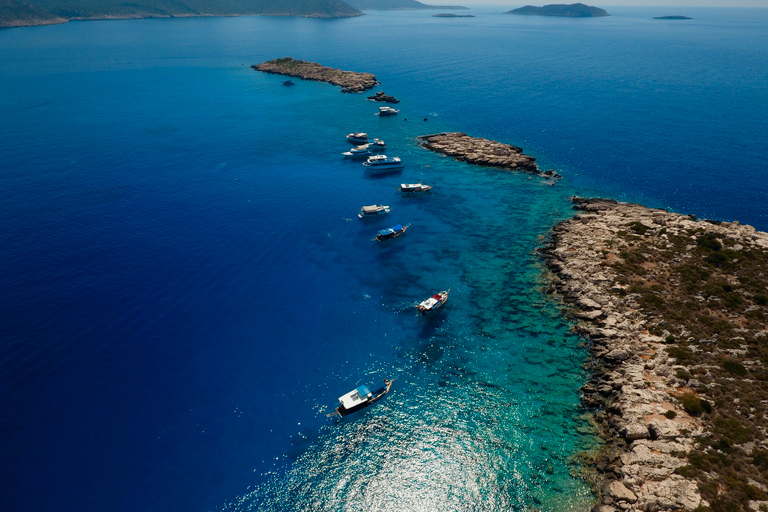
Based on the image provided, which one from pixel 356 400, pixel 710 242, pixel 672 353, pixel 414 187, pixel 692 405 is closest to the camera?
pixel 692 405

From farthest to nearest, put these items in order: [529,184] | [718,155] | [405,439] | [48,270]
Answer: [718,155], [529,184], [48,270], [405,439]

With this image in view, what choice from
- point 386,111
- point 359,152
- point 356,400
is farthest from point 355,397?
point 386,111

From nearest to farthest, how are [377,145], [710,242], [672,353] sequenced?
1. [672,353]
2. [710,242]
3. [377,145]

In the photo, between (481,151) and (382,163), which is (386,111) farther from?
(481,151)

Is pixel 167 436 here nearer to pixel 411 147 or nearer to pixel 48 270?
pixel 48 270

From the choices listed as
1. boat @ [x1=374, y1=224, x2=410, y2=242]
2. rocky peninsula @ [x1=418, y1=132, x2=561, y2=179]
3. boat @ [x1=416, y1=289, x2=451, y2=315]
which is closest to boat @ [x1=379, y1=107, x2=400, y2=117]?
rocky peninsula @ [x1=418, y1=132, x2=561, y2=179]

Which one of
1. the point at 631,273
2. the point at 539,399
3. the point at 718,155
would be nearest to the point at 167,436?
the point at 539,399
